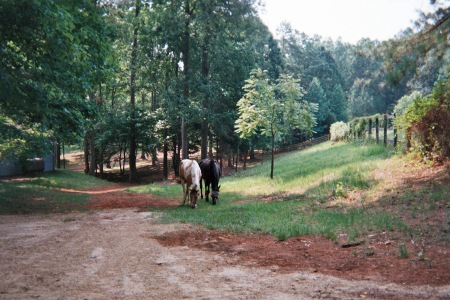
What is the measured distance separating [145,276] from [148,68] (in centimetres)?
2478

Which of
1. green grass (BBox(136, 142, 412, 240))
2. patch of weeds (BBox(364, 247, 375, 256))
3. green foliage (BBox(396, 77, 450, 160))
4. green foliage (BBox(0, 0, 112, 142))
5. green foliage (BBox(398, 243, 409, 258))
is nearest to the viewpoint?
green foliage (BBox(398, 243, 409, 258))

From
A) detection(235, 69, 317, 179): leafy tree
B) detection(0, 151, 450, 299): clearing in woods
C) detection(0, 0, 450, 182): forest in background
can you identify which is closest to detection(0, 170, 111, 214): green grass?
detection(0, 0, 450, 182): forest in background

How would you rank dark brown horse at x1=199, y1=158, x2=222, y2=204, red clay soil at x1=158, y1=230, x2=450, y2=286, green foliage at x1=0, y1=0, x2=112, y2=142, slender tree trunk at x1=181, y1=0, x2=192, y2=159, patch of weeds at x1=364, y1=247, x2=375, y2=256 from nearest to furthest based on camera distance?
red clay soil at x1=158, y1=230, x2=450, y2=286
patch of weeds at x1=364, y1=247, x2=375, y2=256
green foliage at x1=0, y1=0, x2=112, y2=142
dark brown horse at x1=199, y1=158, x2=222, y2=204
slender tree trunk at x1=181, y1=0, x2=192, y2=159

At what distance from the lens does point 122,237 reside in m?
7.80

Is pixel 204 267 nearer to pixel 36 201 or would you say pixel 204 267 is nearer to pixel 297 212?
pixel 297 212

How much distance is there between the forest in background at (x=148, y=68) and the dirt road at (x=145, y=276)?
5757mm

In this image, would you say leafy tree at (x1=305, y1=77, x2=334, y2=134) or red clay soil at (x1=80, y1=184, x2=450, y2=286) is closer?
red clay soil at (x1=80, y1=184, x2=450, y2=286)

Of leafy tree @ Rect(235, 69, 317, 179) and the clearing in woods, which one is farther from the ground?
leafy tree @ Rect(235, 69, 317, 179)

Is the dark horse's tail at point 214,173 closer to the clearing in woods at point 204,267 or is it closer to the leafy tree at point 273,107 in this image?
the leafy tree at point 273,107

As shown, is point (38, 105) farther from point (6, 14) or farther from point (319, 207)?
point (319, 207)

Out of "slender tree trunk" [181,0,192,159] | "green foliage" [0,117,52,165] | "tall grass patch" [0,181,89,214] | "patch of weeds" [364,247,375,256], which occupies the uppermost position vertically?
"slender tree trunk" [181,0,192,159]

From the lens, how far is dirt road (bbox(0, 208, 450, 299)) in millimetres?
4387

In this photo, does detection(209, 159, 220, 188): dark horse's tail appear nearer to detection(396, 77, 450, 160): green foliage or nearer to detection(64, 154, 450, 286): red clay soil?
detection(64, 154, 450, 286): red clay soil

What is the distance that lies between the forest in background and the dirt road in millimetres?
5757
